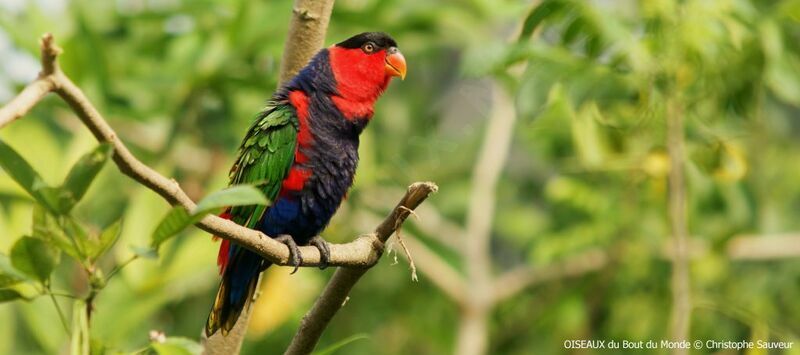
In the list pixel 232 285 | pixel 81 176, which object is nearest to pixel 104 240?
pixel 81 176

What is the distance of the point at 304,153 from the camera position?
9.46 feet

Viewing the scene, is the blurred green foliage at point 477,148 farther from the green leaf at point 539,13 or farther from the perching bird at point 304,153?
the perching bird at point 304,153

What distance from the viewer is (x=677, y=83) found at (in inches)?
137

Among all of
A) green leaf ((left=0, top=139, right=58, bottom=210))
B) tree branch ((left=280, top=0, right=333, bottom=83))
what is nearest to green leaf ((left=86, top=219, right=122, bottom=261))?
green leaf ((left=0, top=139, right=58, bottom=210))

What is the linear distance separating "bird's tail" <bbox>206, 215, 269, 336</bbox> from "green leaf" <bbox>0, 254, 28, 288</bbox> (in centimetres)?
66

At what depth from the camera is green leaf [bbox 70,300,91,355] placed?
186cm

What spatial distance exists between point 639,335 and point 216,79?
2.46 meters

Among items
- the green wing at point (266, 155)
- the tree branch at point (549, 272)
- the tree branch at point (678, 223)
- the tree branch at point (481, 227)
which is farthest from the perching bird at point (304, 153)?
the tree branch at point (549, 272)

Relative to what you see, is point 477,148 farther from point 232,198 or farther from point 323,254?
point 232,198

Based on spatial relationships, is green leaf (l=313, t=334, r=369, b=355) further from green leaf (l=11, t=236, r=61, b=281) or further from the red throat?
the red throat

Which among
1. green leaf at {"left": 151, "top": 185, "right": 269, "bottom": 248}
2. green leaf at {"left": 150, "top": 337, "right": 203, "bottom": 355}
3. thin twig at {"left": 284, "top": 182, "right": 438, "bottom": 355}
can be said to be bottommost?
green leaf at {"left": 150, "top": 337, "right": 203, "bottom": 355}

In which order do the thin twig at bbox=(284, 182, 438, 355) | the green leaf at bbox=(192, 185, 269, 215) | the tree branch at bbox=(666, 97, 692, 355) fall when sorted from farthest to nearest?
1. the tree branch at bbox=(666, 97, 692, 355)
2. the thin twig at bbox=(284, 182, 438, 355)
3. the green leaf at bbox=(192, 185, 269, 215)

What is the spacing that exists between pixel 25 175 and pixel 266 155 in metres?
1.12

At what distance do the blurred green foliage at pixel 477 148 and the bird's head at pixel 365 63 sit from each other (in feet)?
0.89
